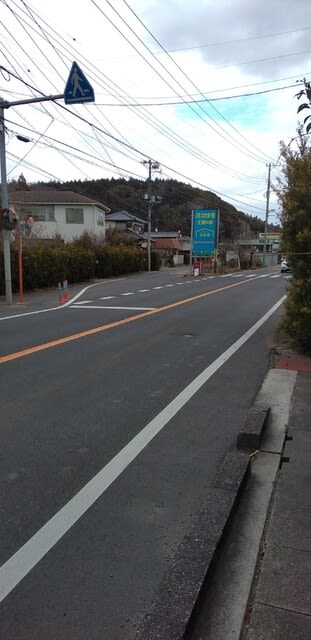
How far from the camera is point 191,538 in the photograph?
303 centimetres

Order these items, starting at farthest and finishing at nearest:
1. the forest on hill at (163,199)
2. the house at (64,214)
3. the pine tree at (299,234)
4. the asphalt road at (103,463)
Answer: the forest on hill at (163,199) < the house at (64,214) < the pine tree at (299,234) < the asphalt road at (103,463)

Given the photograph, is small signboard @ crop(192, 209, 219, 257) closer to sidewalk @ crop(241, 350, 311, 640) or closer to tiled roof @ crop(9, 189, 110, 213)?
tiled roof @ crop(9, 189, 110, 213)

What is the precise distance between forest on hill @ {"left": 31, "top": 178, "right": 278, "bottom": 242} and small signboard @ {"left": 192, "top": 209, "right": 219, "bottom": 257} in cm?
4222

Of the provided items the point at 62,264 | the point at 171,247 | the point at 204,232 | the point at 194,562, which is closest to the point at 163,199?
the point at 171,247

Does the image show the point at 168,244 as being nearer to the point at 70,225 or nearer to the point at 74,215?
the point at 74,215

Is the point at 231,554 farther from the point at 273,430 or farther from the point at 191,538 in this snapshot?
the point at 273,430

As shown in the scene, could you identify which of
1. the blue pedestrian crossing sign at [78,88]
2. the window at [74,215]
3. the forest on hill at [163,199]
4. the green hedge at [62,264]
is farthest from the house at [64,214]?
the blue pedestrian crossing sign at [78,88]

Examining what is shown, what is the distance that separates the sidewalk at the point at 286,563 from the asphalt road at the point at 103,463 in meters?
0.52

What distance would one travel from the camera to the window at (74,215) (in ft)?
171

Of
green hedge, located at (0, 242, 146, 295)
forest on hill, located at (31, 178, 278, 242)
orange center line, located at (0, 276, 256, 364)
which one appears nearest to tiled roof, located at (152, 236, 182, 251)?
forest on hill, located at (31, 178, 278, 242)

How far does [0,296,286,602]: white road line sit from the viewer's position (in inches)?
112

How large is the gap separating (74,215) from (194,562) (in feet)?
170

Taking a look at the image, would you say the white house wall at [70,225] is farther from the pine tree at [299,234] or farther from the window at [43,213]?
the pine tree at [299,234]

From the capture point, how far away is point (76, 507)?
140 inches
